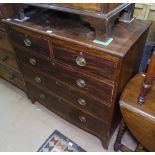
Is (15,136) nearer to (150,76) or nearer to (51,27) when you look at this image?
(51,27)

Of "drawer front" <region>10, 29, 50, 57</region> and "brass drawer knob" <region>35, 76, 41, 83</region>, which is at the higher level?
"drawer front" <region>10, 29, 50, 57</region>

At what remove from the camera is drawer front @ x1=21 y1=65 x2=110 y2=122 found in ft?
4.09

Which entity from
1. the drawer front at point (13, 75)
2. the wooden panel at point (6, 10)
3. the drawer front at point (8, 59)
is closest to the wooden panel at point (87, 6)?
the wooden panel at point (6, 10)

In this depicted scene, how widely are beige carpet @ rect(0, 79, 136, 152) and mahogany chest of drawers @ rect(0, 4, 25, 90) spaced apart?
259mm

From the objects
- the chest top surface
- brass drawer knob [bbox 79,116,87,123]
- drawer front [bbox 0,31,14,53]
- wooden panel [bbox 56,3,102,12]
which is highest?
wooden panel [bbox 56,3,102,12]

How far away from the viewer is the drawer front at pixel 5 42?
1540 mm

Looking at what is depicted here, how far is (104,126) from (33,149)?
2.26ft

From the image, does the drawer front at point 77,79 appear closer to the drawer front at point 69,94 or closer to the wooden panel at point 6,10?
the drawer front at point 69,94

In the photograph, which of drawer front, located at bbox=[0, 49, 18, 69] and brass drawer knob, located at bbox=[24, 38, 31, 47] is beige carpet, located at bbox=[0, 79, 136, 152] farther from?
brass drawer knob, located at bbox=[24, 38, 31, 47]

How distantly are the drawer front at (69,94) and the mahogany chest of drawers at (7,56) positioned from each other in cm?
20

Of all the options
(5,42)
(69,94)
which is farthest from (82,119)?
(5,42)

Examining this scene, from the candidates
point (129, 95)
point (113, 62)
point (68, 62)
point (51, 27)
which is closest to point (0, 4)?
point (51, 27)

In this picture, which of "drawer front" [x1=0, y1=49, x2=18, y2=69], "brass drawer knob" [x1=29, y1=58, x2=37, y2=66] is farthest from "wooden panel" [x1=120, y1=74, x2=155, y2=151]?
"drawer front" [x1=0, y1=49, x2=18, y2=69]

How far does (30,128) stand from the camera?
5.62ft
